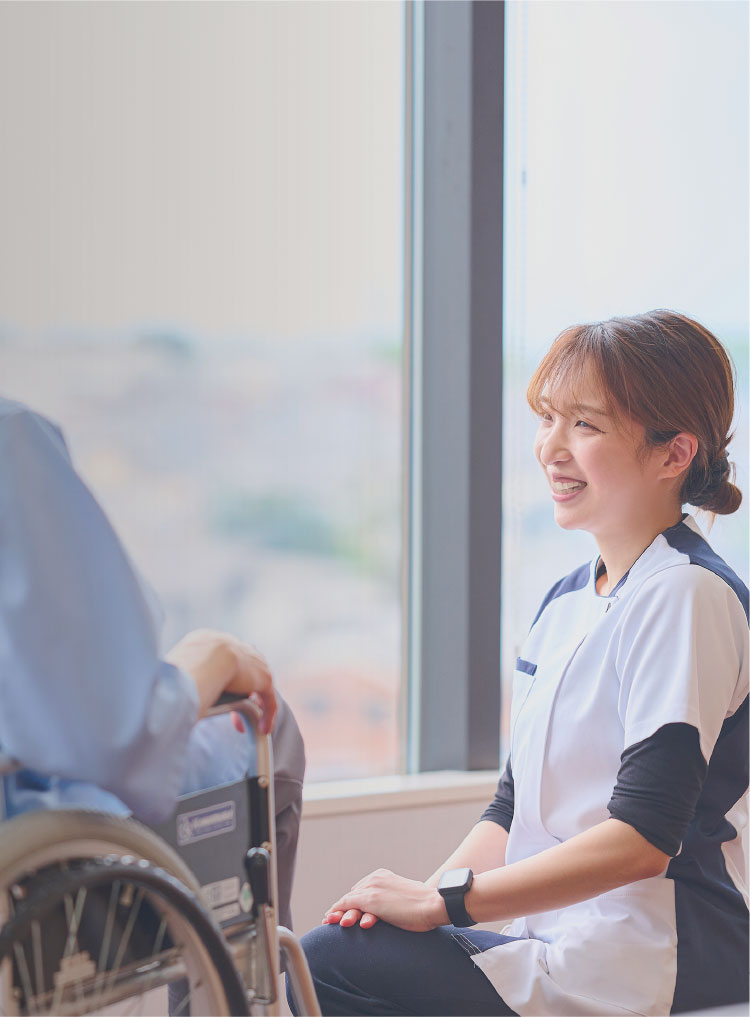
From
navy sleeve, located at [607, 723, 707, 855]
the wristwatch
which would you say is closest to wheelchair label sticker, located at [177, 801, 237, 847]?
the wristwatch

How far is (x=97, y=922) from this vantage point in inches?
35.4

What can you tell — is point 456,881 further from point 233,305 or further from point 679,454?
point 233,305

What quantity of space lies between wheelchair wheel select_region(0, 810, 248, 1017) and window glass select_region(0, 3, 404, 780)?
1.28m

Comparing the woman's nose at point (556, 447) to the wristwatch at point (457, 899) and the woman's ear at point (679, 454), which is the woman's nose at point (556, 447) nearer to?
the woman's ear at point (679, 454)

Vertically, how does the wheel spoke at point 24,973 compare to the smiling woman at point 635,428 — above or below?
below

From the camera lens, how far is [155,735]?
0.90 m

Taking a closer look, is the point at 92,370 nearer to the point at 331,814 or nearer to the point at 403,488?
the point at 403,488

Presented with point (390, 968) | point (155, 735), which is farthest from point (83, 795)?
point (390, 968)

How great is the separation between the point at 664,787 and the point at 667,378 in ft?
1.72

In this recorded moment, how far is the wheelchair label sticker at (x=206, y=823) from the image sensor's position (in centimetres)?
104

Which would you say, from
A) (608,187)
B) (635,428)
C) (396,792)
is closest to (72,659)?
(635,428)

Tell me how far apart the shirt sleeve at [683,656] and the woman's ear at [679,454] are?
6.7 inches

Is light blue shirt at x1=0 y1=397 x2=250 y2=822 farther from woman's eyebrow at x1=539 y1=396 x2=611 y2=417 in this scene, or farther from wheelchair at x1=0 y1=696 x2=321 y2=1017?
woman's eyebrow at x1=539 y1=396 x2=611 y2=417

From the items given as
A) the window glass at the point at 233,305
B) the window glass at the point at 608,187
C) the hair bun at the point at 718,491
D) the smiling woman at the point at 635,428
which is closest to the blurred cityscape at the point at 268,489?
the window glass at the point at 233,305
